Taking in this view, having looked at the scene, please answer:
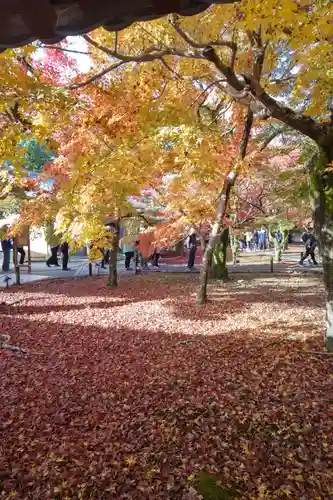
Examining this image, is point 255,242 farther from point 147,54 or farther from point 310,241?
point 147,54

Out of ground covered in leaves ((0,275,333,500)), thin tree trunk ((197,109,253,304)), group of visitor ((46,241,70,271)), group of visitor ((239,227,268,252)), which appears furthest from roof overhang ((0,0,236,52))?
group of visitor ((239,227,268,252))

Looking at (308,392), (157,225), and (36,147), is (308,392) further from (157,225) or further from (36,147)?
(36,147)

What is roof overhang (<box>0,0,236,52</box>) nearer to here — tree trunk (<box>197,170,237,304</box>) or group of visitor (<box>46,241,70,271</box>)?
tree trunk (<box>197,170,237,304</box>)

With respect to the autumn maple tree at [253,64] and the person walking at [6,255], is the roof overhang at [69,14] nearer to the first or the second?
the autumn maple tree at [253,64]

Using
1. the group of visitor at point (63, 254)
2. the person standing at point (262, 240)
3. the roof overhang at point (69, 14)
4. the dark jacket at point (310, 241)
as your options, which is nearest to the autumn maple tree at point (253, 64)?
the roof overhang at point (69, 14)

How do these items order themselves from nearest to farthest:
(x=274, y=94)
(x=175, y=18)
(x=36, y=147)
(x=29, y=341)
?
(x=175, y=18) < (x=29, y=341) < (x=274, y=94) < (x=36, y=147)

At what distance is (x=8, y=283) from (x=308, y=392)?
11.6 metres

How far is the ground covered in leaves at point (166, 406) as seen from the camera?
3137 mm

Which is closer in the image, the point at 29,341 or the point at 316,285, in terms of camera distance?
the point at 29,341

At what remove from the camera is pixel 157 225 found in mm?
13375

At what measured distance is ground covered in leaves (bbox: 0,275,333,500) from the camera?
123 inches

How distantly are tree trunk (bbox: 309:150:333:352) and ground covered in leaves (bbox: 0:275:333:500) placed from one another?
1.37m

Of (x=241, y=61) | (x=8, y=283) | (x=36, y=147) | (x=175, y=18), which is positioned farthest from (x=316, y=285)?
(x=36, y=147)

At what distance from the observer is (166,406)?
14.6 ft
